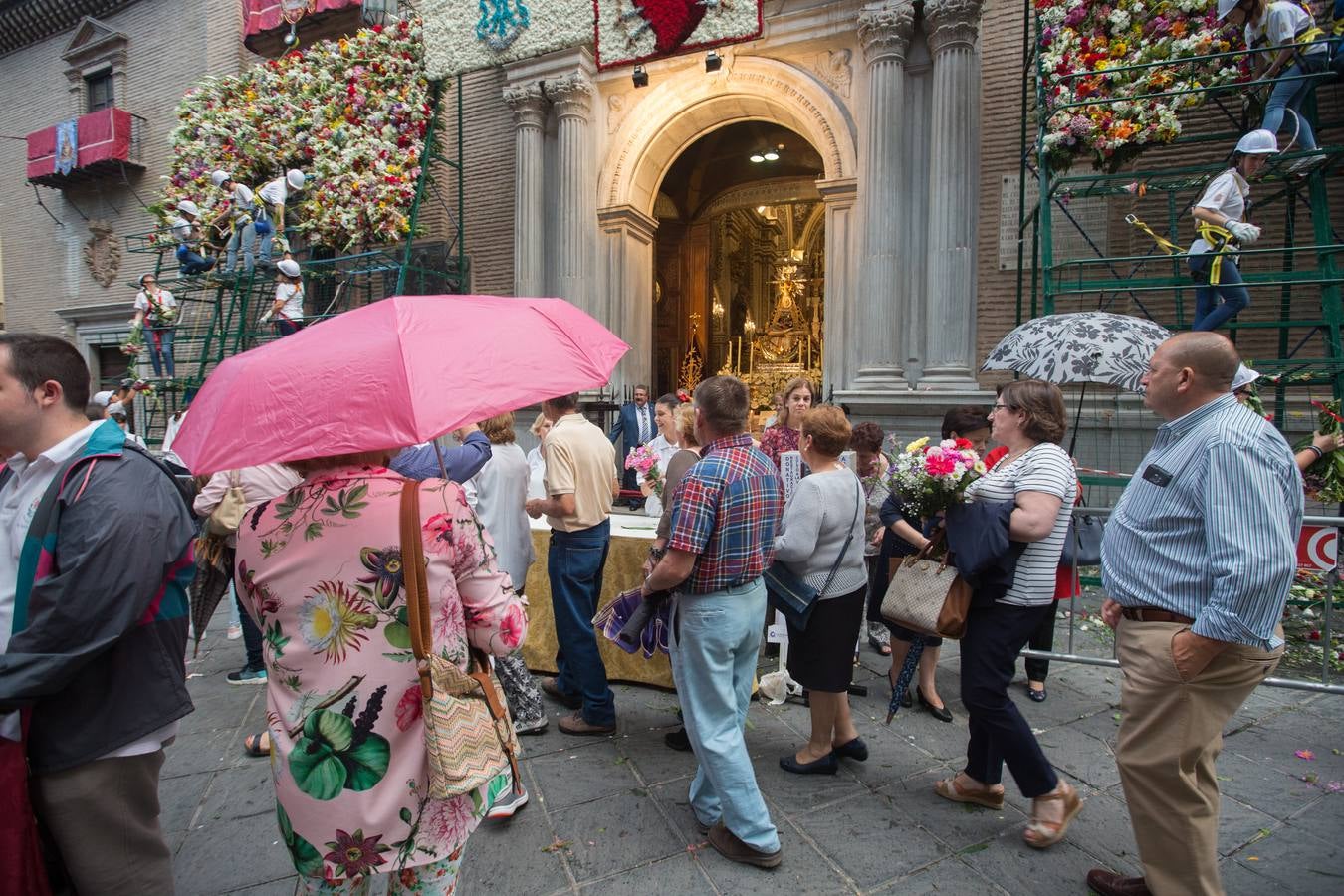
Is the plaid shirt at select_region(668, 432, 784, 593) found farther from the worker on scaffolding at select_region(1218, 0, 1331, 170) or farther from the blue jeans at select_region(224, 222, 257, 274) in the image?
the blue jeans at select_region(224, 222, 257, 274)

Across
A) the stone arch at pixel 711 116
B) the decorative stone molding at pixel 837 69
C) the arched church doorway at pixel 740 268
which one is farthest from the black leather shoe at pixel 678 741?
the arched church doorway at pixel 740 268

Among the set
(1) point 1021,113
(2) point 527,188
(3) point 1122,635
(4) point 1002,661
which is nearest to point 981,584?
(4) point 1002,661

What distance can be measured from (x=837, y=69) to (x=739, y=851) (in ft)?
31.6

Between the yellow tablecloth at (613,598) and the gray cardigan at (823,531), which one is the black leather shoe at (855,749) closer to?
Result: the gray cardigan at (823,531)

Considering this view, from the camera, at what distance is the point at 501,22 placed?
382 inches

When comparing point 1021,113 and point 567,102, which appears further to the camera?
point 567,102

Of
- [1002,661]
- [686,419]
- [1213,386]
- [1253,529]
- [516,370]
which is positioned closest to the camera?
[516,370]

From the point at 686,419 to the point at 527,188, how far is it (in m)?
7.91

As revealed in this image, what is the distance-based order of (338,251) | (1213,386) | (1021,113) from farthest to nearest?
(338,251) < (1021,113) < (1213,386)

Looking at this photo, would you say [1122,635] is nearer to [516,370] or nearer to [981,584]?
[981,584]

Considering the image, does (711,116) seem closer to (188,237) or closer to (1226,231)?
(1226,231)

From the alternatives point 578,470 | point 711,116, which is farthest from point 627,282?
point 578,470

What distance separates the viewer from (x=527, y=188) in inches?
429

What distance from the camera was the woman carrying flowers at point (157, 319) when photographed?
12812 millimetres
